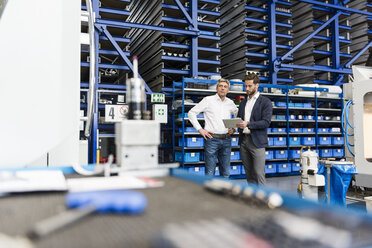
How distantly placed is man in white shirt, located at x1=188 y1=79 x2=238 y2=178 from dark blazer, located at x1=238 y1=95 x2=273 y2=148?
41 cm

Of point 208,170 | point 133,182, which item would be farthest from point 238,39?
point 133,182

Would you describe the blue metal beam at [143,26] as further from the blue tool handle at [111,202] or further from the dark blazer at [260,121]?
the blue tool handle at [111,202]

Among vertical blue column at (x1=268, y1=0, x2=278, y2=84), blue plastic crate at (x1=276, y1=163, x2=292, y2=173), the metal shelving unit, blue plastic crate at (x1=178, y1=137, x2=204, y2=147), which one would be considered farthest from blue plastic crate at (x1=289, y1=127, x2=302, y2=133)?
blue plastic crate at (x1=178, y1=137, x2=204, y2=147)

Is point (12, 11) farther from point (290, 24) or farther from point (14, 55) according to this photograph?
point (290, 24)

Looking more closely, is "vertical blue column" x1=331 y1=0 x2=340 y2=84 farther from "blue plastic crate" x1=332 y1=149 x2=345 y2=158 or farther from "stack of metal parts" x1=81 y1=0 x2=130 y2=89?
"stack of metal parts" x1=81 y1=0 x2=130 y2=89

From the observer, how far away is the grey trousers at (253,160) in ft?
10.8

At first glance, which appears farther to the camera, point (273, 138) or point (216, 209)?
point (273, 138)

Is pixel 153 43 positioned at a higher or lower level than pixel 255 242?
higher

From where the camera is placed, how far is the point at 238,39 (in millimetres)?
6227

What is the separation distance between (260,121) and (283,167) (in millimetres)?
3147

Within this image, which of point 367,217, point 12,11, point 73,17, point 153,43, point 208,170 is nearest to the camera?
point 367,217

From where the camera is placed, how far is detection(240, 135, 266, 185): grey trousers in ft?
10.8

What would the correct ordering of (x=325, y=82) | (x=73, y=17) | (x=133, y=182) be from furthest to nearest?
(x=325, y=82)
(x=73, y=17)
(x=133, y=182)

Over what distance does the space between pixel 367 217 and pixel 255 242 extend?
28 cm
